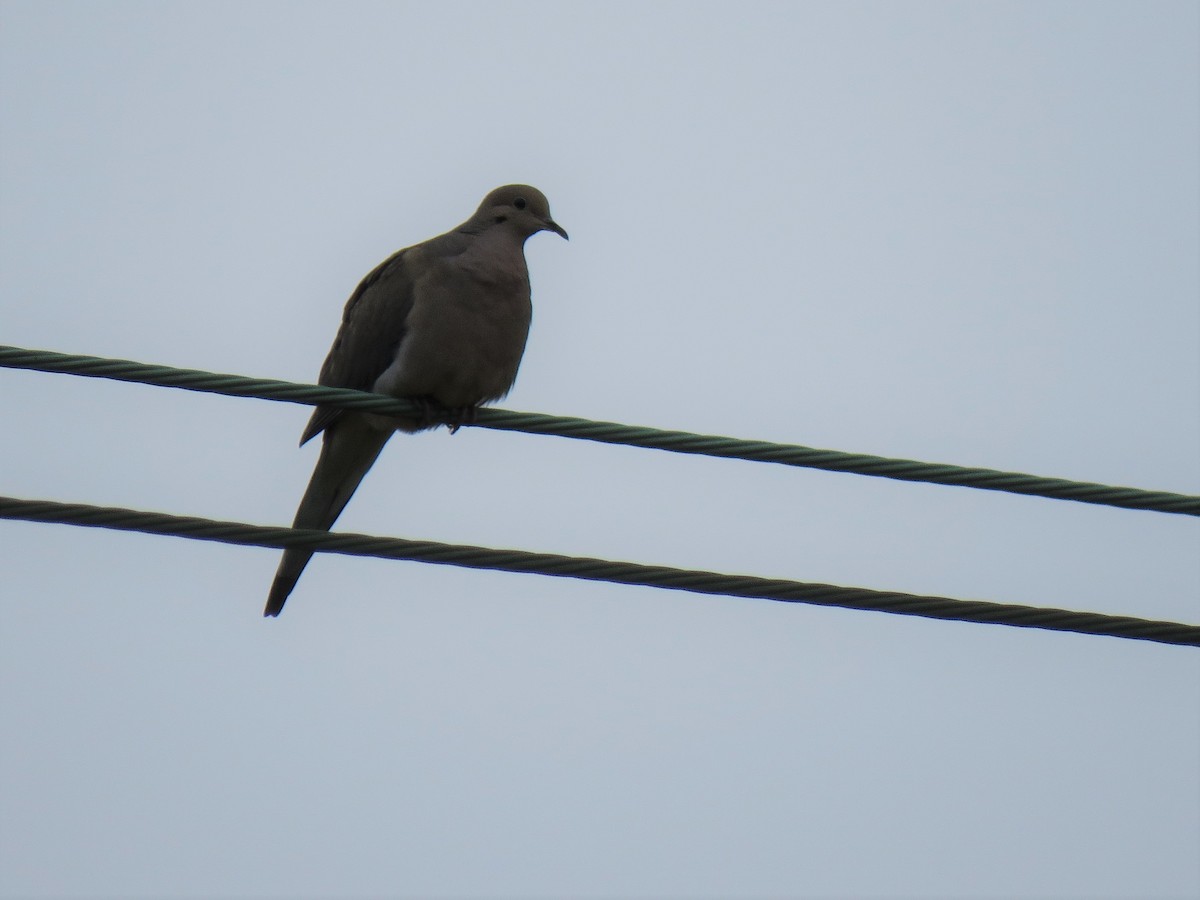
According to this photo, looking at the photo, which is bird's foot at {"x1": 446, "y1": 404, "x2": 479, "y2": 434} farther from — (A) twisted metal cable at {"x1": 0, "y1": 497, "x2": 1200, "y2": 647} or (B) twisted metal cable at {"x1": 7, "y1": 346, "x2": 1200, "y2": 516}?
(A) twisted metal cable at {"x1": 0, "y1": 497, "x2": 1200, "y2": 647}

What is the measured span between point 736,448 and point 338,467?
2206 mm

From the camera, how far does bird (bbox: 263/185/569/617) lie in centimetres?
490

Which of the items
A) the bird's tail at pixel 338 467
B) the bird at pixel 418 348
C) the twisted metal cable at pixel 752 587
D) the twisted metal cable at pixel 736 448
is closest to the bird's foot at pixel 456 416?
the bird at pixel 418 348

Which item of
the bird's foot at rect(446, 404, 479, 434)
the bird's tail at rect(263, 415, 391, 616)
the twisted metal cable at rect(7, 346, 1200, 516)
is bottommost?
the bird's tail at rect(263, 415, 391, 616)

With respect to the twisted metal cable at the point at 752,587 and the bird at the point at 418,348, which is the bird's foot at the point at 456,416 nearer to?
the bird at the point at 418,348

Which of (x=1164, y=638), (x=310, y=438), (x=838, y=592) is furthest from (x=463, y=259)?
(x=1164, y=638)

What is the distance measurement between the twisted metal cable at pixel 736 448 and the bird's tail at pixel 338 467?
180 centimetres

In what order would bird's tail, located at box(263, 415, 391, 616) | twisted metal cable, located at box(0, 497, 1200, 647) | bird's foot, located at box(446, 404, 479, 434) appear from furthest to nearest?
bird's tail, located at box(263, 415, 391, 616) → bird's foot, located at box(446, 404, 479, 434) → twisted metal cable, located at box(0, 497, 1200, 647)

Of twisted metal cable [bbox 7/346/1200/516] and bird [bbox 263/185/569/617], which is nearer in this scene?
twisted metal cable [bbox 7/346/1200/516]

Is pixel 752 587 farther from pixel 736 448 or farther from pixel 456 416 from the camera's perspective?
pixel 456 416

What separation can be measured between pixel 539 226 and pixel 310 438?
1.21 meters

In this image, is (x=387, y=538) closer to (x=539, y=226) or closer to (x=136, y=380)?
(x=136, y=380)

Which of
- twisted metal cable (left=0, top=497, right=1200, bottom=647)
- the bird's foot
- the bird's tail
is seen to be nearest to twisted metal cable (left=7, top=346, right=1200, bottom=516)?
twisted metal cable (left=0, top=497, right=1200, bottom=647)

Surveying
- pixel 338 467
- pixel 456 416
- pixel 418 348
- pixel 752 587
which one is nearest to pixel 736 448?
pixel 752 587
